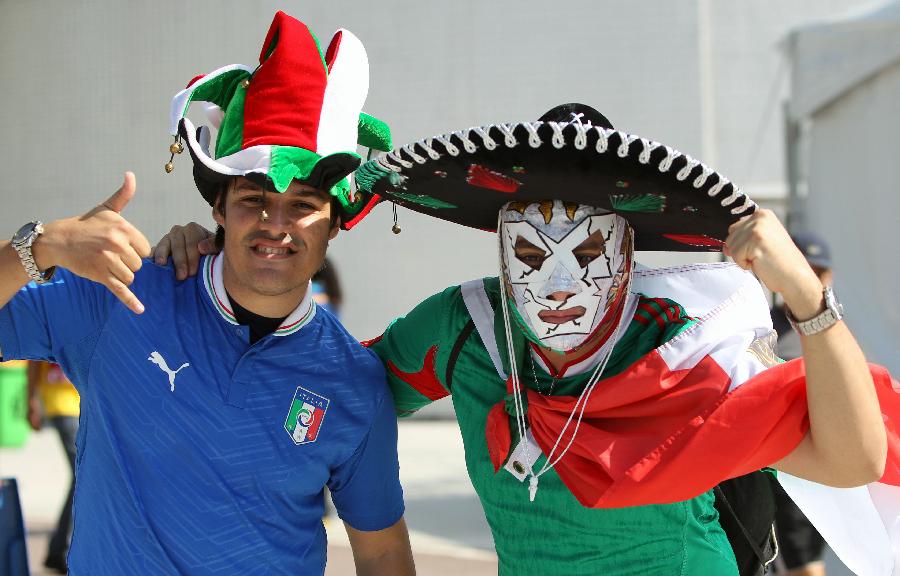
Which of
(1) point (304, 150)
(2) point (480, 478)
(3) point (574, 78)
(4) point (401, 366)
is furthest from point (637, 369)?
(3) point (574, 78)

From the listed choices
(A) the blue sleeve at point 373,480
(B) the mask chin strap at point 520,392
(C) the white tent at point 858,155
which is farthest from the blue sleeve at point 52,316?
(C) the white tent at point 858,155

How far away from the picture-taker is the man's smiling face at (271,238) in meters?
2.65

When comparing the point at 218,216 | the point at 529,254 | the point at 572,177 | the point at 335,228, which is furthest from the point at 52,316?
the point at 572,177

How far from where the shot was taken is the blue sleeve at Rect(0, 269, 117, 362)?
2518mm

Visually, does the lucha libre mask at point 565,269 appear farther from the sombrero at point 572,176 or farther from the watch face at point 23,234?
the watch face at point 23,234

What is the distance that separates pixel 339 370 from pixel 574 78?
9526 millimetres

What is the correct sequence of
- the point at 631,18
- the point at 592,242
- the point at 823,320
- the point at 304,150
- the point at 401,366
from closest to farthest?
the point at 823,320 < the point at 592,242 < the point at 304,150 < the point at 401,366 < the point at 631,18

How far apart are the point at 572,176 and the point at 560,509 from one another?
73cm

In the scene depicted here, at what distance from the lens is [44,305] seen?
2.55 metres

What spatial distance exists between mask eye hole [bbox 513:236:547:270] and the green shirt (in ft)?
0.61

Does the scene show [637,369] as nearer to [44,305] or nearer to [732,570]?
[732,570]

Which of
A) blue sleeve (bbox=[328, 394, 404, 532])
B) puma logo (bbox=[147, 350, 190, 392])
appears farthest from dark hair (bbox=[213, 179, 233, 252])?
blue sleeve (bbox=[328, 394, 404, 532])

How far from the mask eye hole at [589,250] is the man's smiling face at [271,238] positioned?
658 millimetres

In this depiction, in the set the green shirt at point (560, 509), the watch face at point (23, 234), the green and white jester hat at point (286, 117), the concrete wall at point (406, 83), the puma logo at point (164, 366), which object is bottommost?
the green shirt at point (560, 509)
